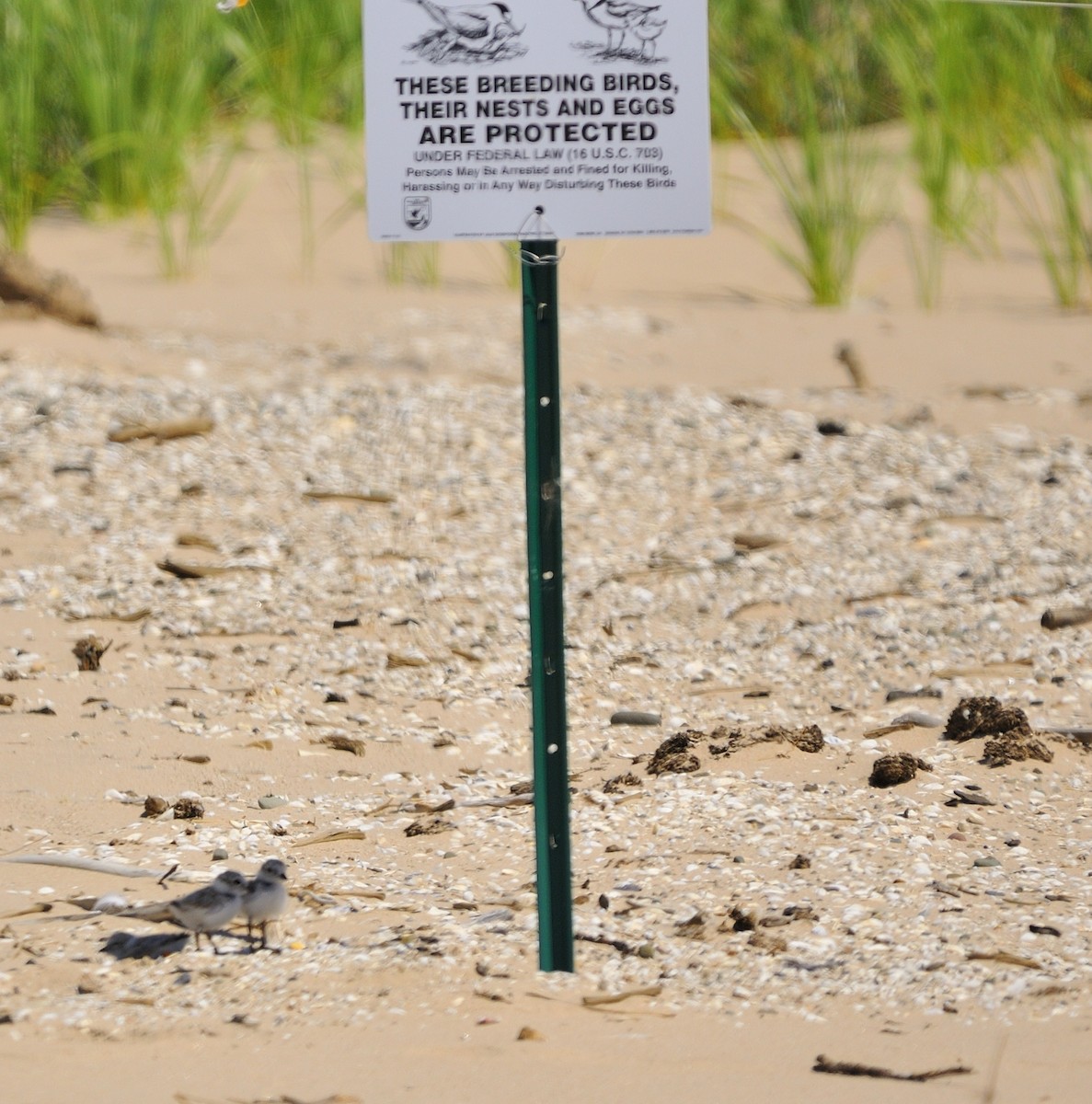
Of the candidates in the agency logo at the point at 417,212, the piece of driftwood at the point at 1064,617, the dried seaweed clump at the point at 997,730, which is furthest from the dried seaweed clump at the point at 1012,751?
the agency logo at the point at 417,212

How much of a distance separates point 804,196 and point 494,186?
580cm

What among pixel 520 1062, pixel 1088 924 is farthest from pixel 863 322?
pixel 520 1062

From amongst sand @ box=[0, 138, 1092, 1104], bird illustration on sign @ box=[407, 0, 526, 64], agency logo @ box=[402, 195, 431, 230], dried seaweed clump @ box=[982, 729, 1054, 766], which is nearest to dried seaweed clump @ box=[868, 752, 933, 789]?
sand @ box=[0, 138, 1092, 1104]

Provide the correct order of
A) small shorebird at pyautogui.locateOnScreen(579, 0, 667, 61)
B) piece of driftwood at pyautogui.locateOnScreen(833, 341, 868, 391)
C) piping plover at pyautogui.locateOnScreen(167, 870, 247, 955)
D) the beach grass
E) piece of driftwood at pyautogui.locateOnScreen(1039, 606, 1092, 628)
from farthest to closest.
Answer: the beach grass → piece of driftwood at pyautogui.locateOnScreen(833, 341, 868, 391) → piece of driftwood at pyautogui.locateOnScreen(1039, 606, 1092, 628) → piping plover at pyautogui.locateOnScreen(167, 870, 247, 955) → small shorebird at pyautogui.locateOnScreen(579, 0, 667, 61)

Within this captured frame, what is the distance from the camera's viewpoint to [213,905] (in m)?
2.52

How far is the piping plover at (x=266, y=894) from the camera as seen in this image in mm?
2535

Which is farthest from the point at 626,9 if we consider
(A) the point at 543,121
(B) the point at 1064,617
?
(B) the point at 1064,617

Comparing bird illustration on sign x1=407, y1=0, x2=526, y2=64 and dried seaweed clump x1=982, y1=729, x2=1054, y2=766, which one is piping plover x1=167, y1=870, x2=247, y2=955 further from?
dried seaweed clump x1=982, y1=729, x2=1054, y2=766

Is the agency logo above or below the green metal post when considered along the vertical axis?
above

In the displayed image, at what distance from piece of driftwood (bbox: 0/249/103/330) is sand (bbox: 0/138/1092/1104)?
0.12m

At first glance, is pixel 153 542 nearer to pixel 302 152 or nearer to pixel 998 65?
pixel 302 152

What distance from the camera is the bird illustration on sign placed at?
2.32 metres

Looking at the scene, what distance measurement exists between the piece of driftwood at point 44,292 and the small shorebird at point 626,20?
5.14 meters

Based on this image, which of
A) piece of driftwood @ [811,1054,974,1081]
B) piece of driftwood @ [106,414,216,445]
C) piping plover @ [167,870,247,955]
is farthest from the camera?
piece of driftwood @ [106,414,216,445]
